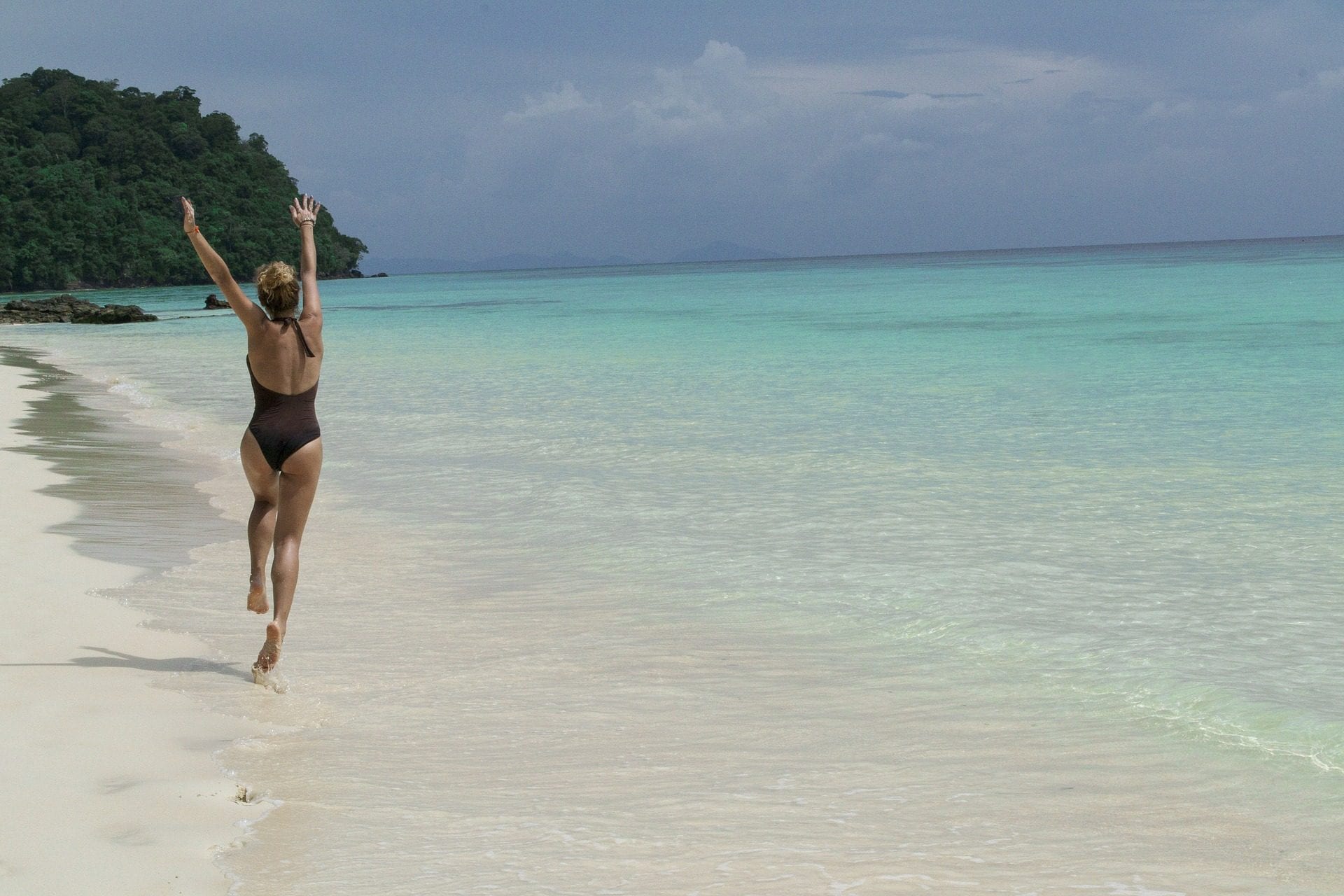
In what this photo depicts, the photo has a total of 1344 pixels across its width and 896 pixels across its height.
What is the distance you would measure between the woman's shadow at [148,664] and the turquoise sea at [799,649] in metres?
0.12

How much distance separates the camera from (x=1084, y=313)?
34.8 meters

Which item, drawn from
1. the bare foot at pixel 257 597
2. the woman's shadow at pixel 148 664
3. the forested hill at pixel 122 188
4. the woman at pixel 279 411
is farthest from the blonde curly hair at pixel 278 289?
the forested hill at pixel 122 188

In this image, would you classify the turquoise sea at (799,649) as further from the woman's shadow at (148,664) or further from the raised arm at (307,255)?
the raised arm at (307,255)

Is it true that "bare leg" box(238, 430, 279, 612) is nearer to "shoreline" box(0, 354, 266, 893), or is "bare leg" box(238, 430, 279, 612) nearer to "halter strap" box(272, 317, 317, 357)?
"shoreline" box(0, 354, 266, 893)

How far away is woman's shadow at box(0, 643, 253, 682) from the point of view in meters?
4.89

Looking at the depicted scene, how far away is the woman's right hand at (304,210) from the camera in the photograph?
5.05 metres

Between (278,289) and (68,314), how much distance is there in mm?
43962

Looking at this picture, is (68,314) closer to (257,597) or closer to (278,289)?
(257,597)

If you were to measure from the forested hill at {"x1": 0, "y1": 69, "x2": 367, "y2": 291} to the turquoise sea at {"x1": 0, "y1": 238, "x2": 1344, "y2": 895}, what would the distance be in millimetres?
91366

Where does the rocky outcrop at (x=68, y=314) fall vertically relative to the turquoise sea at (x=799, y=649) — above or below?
above

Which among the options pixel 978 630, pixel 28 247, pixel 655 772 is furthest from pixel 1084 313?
pixel 28 247

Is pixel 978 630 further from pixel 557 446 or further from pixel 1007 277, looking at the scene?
pixel 1007 277

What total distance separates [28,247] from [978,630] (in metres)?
101

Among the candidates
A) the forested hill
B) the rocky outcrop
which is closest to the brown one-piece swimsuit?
the rocky outcrop
